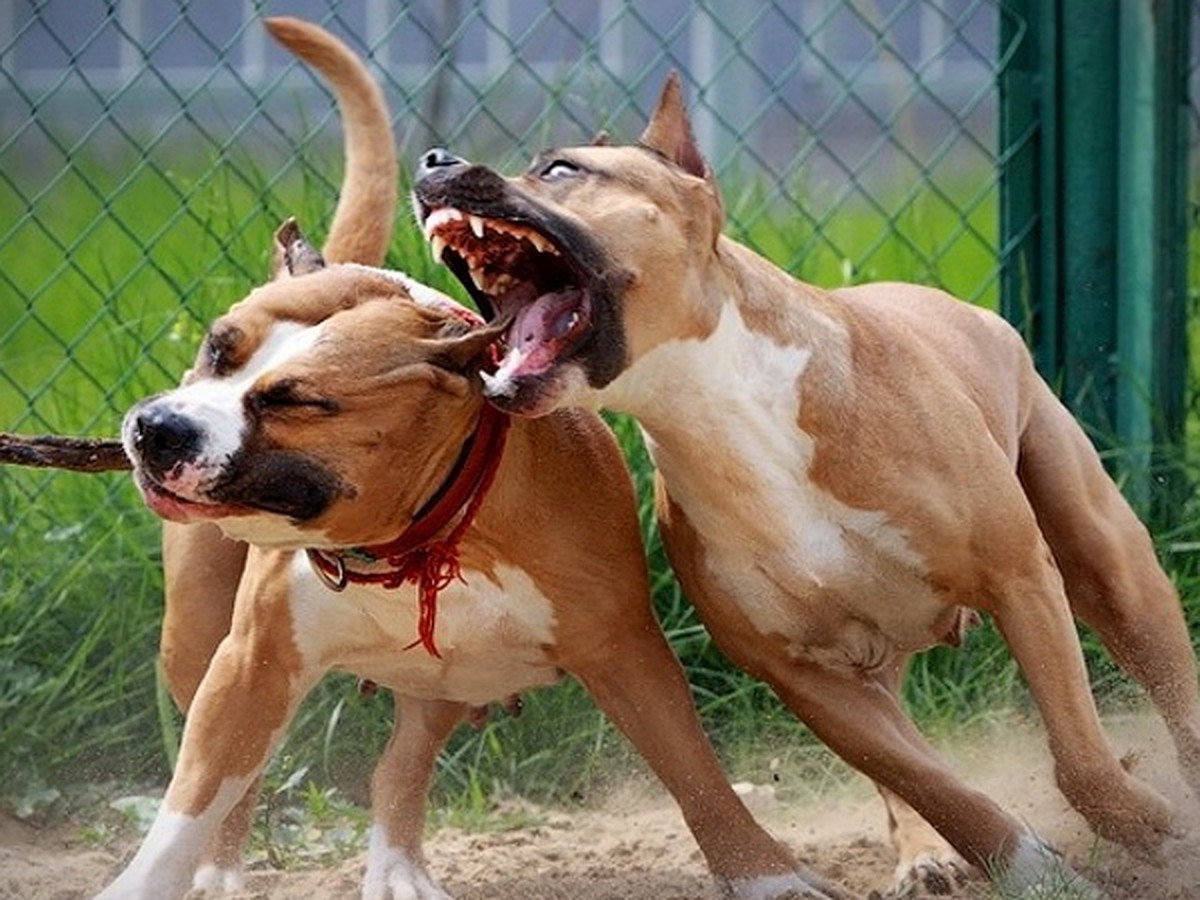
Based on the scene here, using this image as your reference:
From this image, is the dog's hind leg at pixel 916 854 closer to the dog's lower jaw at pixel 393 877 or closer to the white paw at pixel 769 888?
the white paw at pixel 769 888

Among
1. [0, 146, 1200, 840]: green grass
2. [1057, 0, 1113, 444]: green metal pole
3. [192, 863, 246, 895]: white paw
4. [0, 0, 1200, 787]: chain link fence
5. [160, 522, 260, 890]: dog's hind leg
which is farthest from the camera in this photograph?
[1057, 0, 1113, 444]: green metal pole

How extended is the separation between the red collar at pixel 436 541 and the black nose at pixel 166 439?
1.40 feet

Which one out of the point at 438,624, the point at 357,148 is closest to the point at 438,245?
the point at 438,624

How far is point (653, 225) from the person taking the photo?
3.96 meters

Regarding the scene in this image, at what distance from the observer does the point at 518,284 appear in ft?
13.0

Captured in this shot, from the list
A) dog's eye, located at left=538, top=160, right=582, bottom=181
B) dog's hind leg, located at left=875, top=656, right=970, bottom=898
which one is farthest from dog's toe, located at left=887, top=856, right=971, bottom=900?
dog's eye, located at left=538, top=160, right=582, bottom=181

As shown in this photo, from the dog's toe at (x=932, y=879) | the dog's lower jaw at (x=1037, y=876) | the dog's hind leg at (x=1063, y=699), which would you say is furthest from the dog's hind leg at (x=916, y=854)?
the dog's hind leg at (x=1063, y=699)

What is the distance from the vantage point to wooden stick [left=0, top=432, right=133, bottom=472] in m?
4.02

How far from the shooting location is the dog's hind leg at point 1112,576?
466cm

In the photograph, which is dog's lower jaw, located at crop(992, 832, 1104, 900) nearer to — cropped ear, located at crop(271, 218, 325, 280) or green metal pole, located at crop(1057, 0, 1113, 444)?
cropped ear, located at crop(271, 218, 325, 280)

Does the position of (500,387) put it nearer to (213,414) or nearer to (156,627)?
(213,414)

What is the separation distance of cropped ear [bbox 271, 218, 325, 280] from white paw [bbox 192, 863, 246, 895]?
1113mm

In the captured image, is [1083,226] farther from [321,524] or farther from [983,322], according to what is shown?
[321,524]

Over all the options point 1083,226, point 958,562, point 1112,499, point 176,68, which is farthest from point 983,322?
point 176,68
